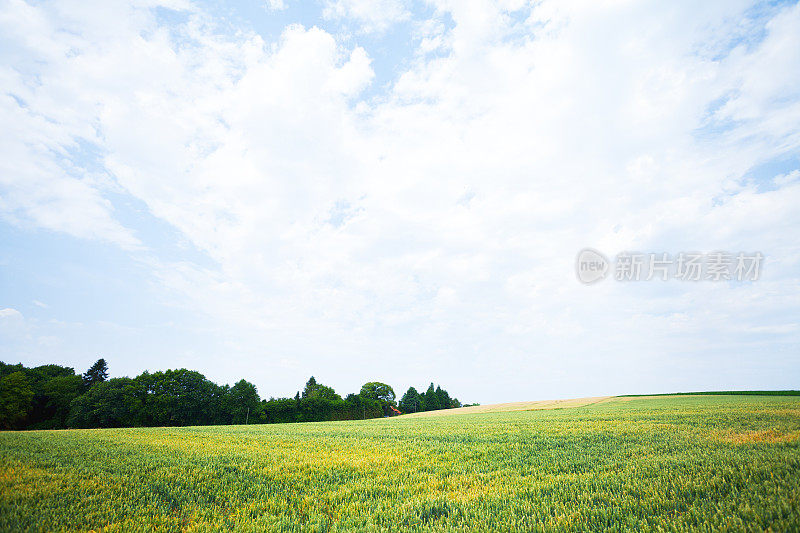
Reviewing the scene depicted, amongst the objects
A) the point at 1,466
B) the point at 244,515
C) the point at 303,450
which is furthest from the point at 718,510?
the point at 1,466

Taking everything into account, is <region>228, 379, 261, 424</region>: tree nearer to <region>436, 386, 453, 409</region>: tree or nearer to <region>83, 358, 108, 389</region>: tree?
<region>83, 358, 108, 389</region>: tree

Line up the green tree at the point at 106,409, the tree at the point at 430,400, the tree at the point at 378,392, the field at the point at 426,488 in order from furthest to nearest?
the tree at the point at 430,400, the tree at the point at 378,392, the green tree at the point at 106,409, the field at the point at 426,488

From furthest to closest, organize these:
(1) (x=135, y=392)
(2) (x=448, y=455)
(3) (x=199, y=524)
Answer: (1) (x=135, y=392) → (2) (x=448, y=455) → (3) (x=199, y=524)

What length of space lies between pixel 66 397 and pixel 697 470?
321 ft

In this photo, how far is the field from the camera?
603 cm

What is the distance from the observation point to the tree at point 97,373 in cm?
8531

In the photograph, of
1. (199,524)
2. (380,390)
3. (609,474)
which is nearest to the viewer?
(199,524)

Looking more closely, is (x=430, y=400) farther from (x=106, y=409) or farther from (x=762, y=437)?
(x=762, y=437)

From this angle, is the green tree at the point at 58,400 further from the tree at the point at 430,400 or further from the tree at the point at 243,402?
the tree at the point at 430,400

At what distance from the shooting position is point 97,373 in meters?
87.1

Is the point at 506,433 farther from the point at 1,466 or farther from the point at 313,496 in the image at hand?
the point at 1,466

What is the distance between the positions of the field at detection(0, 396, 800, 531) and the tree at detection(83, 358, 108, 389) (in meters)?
101

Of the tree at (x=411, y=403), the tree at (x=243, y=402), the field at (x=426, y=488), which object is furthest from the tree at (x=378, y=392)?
the field at (x=426, y=488)

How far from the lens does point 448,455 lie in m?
12.1
